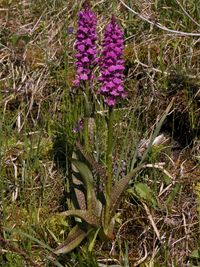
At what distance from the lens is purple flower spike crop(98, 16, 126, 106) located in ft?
6.84

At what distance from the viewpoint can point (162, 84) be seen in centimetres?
306

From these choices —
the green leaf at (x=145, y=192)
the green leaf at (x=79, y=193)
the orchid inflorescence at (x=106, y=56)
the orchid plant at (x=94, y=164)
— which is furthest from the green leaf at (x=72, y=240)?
the orchid inflorescence at (x=106, y=56)

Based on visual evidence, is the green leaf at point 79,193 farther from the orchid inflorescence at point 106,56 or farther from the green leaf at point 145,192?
the orchid inflorescence at point 106,56

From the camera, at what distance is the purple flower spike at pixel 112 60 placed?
2084mm

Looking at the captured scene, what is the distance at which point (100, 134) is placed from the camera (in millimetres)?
2787

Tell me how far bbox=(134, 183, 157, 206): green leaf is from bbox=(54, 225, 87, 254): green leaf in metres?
0.33

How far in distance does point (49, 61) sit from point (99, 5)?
0.59m

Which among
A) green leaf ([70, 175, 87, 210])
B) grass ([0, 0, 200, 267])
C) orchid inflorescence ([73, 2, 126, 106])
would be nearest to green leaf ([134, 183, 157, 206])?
grass ([0, 0, 200, 267])

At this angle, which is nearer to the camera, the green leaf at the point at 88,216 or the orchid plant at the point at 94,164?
the orchid plant at the point at 94,164

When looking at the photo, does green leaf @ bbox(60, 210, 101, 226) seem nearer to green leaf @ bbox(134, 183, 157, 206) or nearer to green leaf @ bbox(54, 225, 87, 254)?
green leaf @ bbox(54, 225, 87, 254)

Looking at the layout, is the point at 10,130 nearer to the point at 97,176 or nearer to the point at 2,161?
the point at 2,161

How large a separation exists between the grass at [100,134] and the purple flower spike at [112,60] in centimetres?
42

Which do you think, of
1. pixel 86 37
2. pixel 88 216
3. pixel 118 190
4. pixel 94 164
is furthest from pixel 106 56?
pixel 88 216

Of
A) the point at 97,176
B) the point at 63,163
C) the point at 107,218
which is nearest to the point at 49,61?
the point at 63,163
